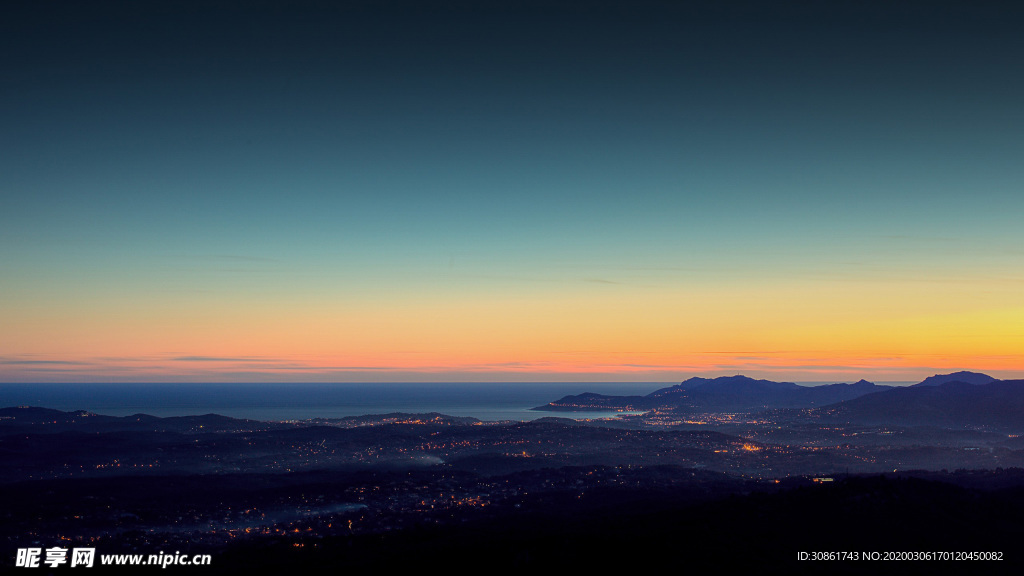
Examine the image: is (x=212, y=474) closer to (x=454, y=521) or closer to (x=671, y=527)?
(x=454, y=521)

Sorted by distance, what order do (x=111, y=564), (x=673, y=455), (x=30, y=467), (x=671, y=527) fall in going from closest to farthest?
(x=671, y=527) < (x=111, y=564) < (x=30, y=467) < (x=673, y=455)

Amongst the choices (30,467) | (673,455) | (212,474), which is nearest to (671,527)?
(212,474)

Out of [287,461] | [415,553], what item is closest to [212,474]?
[287,461]

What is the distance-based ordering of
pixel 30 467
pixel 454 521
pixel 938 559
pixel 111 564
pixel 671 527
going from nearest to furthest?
pixel 938 559 → pixel 671 527 → pixel 111 564 → pixel 454 521 → pixel 30 467

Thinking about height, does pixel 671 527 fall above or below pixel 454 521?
above

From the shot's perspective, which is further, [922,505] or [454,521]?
[454,521]

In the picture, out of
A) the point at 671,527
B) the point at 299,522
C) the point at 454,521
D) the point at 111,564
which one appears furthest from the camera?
the point at 299,522

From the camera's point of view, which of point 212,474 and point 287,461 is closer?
point 212,474

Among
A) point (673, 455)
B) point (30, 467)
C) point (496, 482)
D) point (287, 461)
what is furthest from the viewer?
point (673, 455)

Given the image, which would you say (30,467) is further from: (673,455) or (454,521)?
(673,455)
